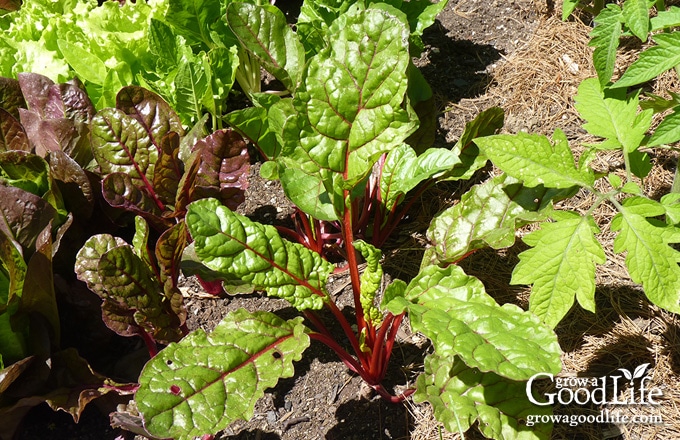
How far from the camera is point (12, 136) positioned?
8.08 feet

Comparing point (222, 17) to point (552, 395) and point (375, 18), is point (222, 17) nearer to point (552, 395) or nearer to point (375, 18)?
point (375, 18)

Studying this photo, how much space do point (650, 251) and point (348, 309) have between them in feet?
3.27

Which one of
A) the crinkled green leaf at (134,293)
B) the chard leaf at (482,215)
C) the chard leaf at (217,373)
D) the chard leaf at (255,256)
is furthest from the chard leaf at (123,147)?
the chard leaf at (482,215)

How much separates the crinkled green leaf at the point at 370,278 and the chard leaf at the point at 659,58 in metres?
0.86

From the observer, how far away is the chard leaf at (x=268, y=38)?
7.73ft

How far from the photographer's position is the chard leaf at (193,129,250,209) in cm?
239

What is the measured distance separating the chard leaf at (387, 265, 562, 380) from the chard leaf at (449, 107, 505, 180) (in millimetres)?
511

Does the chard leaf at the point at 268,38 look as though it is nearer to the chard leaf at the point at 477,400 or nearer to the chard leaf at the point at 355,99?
the chard leaf at the point at 355,99

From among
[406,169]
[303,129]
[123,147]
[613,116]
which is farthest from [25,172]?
[613,116]

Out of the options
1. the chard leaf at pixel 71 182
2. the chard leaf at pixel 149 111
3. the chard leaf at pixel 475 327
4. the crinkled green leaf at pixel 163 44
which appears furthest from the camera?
the crinkled green leaf at pixel 163 44

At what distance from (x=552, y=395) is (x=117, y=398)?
132 cm

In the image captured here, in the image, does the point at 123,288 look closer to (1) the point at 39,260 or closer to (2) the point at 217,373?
(1) the point at 39,260

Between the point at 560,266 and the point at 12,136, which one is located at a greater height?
the point at 12,136

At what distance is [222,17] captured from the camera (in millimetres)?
2639
